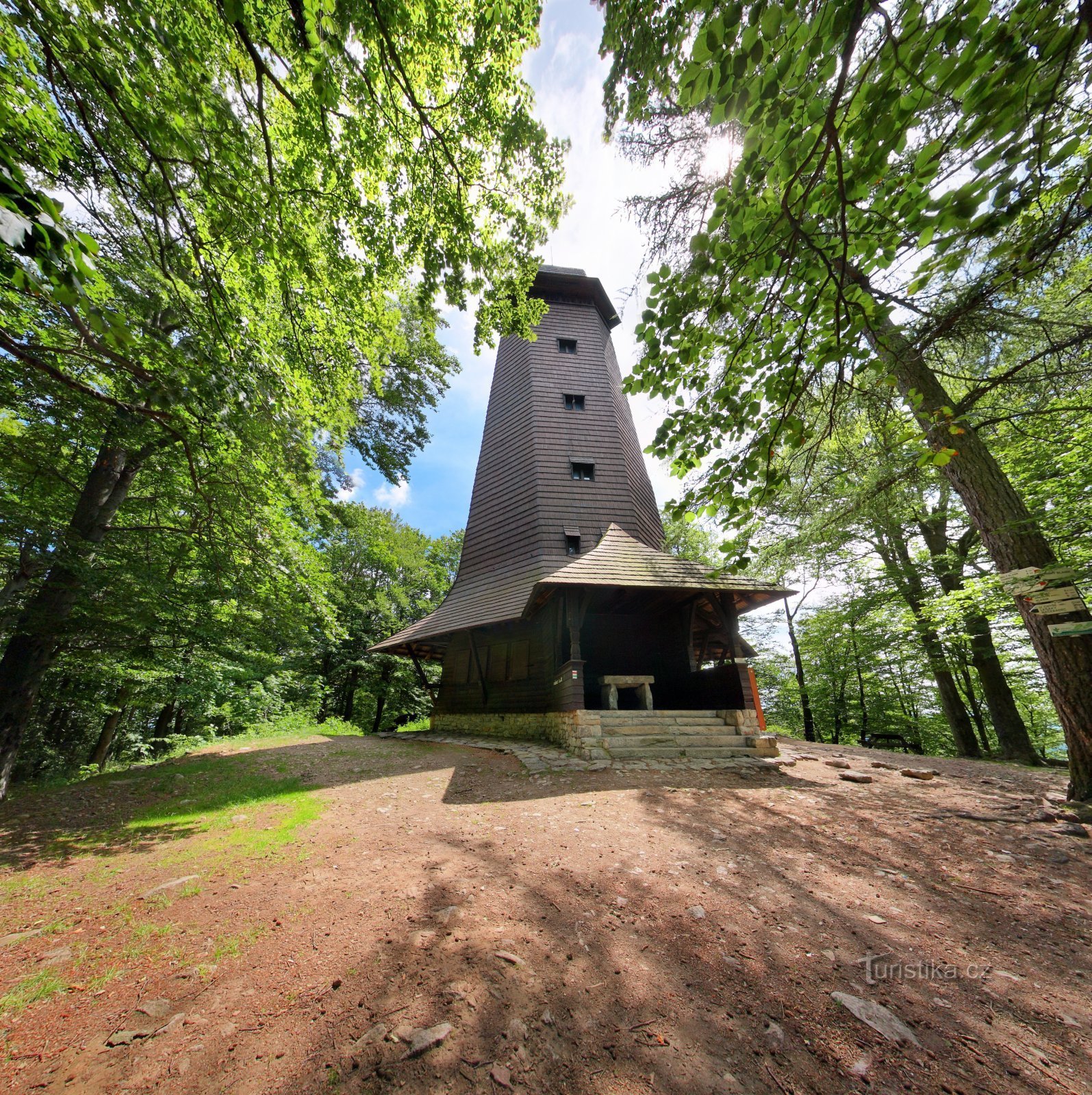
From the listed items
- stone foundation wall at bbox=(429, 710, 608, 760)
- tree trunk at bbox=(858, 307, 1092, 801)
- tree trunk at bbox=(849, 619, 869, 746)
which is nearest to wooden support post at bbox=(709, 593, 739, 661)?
stone foundation wall at bbox=(429, 710, 608, 760)

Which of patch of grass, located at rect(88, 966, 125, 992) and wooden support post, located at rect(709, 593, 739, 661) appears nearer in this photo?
patch of grass, located at rect(88, 966, 125, 992)

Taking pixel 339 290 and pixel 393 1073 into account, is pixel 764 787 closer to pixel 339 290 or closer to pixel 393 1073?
pixel 393 1073

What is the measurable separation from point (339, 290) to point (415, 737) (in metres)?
10.3

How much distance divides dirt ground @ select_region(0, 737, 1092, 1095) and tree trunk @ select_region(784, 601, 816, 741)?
14264 millimetres

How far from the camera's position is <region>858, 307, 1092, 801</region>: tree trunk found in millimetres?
4176

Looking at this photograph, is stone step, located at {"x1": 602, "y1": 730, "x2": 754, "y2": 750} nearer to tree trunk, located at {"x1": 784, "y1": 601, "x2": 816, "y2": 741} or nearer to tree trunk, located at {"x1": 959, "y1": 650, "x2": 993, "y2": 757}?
tree trunk, located at {"x1": 784, "y1": 601, "x2": 816, "y2": 741}

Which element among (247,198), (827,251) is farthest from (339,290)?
(827,251)

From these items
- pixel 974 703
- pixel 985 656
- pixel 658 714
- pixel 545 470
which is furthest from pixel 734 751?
pixel 974 703

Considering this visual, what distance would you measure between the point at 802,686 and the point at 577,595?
13973mm

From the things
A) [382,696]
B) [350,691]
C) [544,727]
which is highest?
[350,691]

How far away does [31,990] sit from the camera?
1.88m

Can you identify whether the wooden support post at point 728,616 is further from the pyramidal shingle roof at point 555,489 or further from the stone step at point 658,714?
the stone step at point 658,714

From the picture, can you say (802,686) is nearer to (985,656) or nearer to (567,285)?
(985,656)

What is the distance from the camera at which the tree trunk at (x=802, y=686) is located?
1703cm
